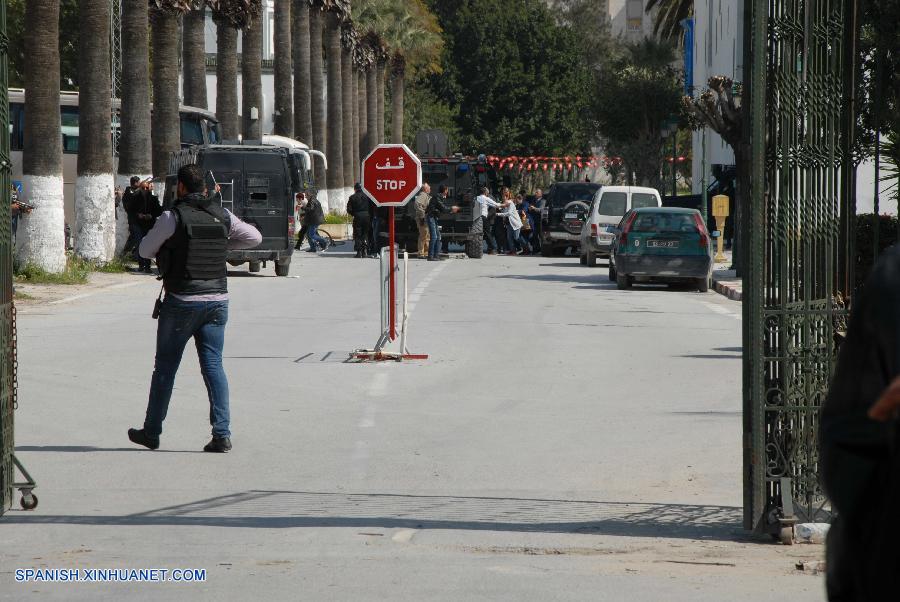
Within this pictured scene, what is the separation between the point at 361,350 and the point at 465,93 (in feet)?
255

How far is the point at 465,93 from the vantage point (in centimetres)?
9219

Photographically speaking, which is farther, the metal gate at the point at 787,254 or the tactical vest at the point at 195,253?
the tactical vest at the point at 195,253

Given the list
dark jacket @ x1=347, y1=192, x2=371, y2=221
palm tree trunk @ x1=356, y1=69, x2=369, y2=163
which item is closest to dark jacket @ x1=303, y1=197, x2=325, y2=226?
dark jacket @ x1=347, y1=192, x2=371, y2=221

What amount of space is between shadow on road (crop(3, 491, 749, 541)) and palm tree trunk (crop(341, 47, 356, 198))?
58.7 meters

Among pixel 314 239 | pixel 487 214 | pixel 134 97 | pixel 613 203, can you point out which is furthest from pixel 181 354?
pixel 314 239

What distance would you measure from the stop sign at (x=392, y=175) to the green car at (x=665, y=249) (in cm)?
1145

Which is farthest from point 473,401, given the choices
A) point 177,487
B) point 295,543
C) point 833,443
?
point 833,443

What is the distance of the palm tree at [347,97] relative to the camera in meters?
67.4

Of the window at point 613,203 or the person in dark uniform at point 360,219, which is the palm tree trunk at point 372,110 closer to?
the person in dark uniform at point 360,219

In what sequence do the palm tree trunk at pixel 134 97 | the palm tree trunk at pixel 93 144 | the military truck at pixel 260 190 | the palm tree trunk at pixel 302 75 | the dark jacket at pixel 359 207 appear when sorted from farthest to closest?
the palm tree trunk at pixel 302 75
the dark jacket at pixel 359 207
the palm tree trunk at pixel 134 97
the military truck at pixel 260 190
the palm tree trunk at pixel 93 144

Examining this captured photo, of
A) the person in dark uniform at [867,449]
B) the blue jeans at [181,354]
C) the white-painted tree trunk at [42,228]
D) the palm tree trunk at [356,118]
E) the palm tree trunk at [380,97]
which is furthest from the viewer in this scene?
the palm tree trunk at [380,97]

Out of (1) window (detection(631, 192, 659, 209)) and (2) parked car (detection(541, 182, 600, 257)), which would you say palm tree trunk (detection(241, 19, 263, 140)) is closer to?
(2) parked car (detection(541, 182, 600, 257))

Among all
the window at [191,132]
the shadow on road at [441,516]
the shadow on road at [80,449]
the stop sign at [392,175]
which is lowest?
the shadow on road at [80,449]

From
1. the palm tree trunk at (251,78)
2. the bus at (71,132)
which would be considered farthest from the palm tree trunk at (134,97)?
the palm tree trunk at (251,78)
